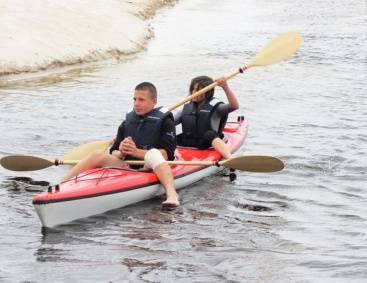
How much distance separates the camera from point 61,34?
19.3 meters

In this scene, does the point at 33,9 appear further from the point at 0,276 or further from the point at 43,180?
the point at 0,276

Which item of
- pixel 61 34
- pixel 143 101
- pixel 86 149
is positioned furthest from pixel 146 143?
pixel 61 34

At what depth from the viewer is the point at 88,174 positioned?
26.9ft

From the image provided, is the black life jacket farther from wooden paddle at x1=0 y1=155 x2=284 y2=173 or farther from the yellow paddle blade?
the yellow paddle blade

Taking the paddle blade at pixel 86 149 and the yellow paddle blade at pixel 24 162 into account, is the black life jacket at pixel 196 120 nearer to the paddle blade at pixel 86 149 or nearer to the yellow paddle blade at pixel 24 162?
the paddle blade at pixel 86 149

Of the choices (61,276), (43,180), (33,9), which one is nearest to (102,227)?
(61,276)

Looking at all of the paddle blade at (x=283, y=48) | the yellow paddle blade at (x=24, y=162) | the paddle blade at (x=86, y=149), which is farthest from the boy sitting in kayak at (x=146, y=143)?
the paddle blade at (x=283, y=48)

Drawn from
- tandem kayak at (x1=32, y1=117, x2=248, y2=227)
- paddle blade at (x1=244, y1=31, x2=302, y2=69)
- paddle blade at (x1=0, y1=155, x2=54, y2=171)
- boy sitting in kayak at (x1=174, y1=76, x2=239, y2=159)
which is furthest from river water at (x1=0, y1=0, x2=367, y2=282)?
paddle blade at (x1=244, y1=31, x2=302, y2=69)

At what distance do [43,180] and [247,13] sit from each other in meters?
24.2

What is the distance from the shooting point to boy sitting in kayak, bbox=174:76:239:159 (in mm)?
9641

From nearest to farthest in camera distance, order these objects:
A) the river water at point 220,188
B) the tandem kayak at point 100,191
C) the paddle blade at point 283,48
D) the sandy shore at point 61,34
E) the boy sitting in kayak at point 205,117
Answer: the river water at point 220,188 → the tandem kayak at point 100,191 → the boy sitting in kayak at point 205,117 → the paddle blade at point 283,48 → the sandy shore at point 61,34

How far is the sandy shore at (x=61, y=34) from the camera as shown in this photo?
1722 centimetres

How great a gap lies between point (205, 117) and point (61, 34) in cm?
1029

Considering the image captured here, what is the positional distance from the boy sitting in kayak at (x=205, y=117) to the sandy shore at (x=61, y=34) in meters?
7.49
